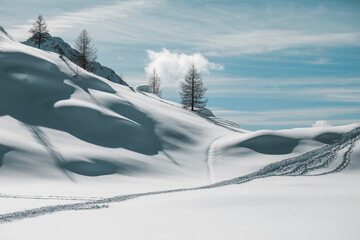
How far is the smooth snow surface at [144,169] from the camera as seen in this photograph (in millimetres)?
8906

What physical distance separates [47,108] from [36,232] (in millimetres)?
21392

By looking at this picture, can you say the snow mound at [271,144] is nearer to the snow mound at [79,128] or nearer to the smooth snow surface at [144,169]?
the smooth snow surface at [144,169]

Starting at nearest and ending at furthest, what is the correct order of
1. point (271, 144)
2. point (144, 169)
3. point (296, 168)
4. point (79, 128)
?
point (296, 168), point (144, 169), point (79, 128), point (271, 144)

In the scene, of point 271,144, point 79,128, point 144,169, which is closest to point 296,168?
point 271,144

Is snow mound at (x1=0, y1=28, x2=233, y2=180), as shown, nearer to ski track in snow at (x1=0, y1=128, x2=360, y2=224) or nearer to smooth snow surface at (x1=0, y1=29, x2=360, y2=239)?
smooth snow surface at (x1=0, y1=29, x2=360, y2=239)

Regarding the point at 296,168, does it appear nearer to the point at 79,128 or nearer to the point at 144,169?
the point at 144,169

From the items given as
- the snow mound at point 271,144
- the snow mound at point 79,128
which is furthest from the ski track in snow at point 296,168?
the snow mound at point 79,128

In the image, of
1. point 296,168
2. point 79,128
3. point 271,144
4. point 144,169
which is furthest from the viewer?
point 271,144

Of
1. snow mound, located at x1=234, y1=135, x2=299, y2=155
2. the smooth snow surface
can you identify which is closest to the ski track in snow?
the smooth snow surface

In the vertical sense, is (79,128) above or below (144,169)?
above

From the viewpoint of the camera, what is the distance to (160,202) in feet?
39.7

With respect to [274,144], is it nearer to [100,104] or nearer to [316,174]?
[316,174]

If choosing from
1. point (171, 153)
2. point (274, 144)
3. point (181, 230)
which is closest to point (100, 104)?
point (171, 153)

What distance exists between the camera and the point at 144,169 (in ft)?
74.6
